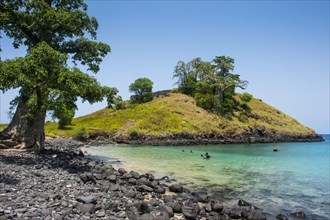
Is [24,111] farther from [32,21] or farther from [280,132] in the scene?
[280,132]

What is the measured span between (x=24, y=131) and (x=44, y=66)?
8.10m

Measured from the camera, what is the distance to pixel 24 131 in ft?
84.9

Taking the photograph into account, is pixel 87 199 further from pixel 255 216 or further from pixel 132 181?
pixel 255 216

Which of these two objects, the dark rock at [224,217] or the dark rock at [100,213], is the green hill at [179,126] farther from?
the dark rock at [100,213]

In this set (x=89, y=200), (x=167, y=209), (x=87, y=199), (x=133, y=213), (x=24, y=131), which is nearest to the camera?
(x=133, y=213)

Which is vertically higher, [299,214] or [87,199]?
[87,199]

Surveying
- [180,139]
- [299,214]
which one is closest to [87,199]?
[299,214]

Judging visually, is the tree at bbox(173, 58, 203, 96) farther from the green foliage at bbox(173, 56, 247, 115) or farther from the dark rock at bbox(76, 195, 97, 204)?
the dark rock at bbox(76, 195, 97, 204)

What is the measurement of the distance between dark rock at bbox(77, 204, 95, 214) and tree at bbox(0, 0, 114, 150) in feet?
36.9

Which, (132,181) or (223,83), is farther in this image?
(223,83)

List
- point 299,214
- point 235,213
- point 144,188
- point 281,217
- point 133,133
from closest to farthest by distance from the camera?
point 235,213, point 281,217, point 299,214, point 144,188, point 133,133

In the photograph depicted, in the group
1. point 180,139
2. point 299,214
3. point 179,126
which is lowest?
point 299,214

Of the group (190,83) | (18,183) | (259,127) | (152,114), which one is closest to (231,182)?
(18,183)

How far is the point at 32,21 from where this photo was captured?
25.1m
